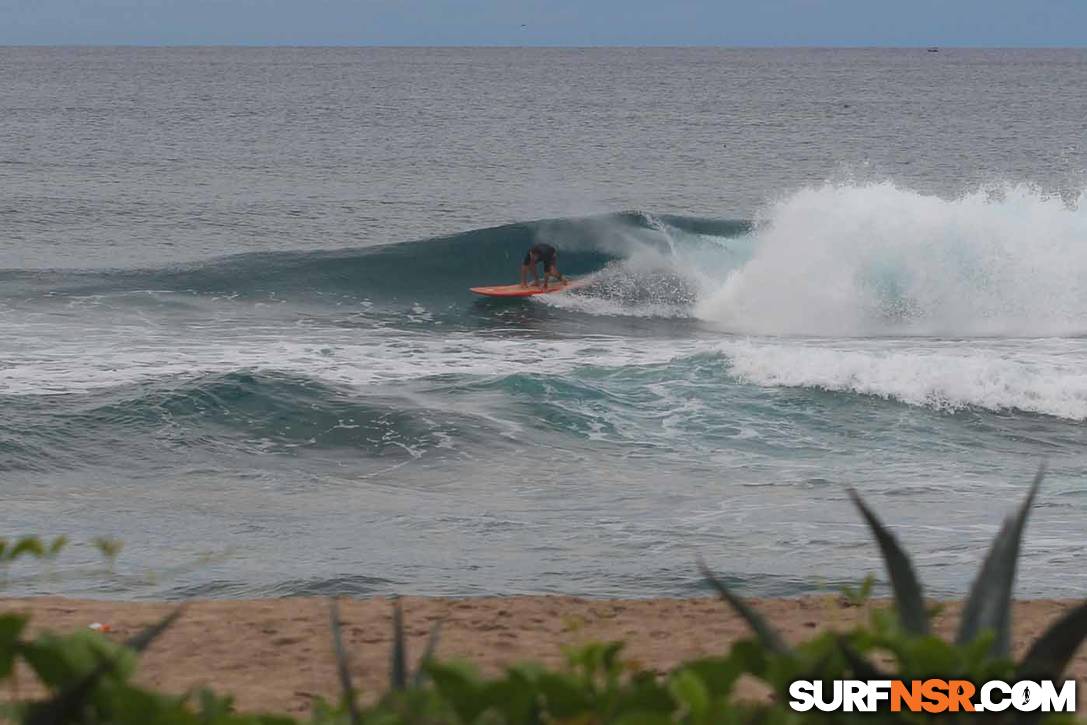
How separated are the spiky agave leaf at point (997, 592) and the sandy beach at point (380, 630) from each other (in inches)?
132

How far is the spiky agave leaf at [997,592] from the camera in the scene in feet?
8.77

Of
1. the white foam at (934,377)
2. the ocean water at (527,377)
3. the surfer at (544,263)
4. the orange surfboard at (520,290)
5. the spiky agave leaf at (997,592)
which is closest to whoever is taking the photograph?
the spiky agave leaf at (997,592)

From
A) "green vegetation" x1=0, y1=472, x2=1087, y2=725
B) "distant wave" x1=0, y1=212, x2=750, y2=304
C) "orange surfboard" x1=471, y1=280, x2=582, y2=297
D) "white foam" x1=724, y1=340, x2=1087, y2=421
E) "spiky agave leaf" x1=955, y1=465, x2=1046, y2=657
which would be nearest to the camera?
"green vegetation" x1=0, y1=472, x2=1087, y2=725

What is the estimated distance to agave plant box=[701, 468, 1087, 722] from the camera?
6.73 ft

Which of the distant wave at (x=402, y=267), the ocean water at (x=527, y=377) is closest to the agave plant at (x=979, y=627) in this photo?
the ocean water at (x=527, y=377)

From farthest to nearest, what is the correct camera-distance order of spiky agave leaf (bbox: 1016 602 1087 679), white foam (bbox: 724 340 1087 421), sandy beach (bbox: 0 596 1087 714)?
white foam (bbox: 724 340 1087 421) → sandy beach (bbox: 0 596 1087 714) → spiky agave leaf (bbox: 1016 602 1087 679)

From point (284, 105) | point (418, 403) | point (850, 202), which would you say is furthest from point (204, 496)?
point (284, 105)

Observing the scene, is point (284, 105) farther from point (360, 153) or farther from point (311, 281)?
point (311, 281)

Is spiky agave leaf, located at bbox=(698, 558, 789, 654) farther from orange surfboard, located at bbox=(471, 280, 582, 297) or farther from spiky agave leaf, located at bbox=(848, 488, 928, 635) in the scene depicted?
orange surfboard, located at bbox=(471, 280, 582, 297)

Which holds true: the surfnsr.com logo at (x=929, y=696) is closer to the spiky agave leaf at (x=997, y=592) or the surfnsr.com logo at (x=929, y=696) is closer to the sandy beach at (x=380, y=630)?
the spiky agave leaf at (x=997, y=592)

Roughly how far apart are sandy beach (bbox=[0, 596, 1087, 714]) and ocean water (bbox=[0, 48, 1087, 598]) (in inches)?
21.9

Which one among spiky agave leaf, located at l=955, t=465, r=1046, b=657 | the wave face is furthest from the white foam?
spiky agave leaf, located at l=955, t=465, r=1046, b=657

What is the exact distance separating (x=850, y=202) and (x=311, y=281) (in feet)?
31.5

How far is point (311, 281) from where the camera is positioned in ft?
79.4
